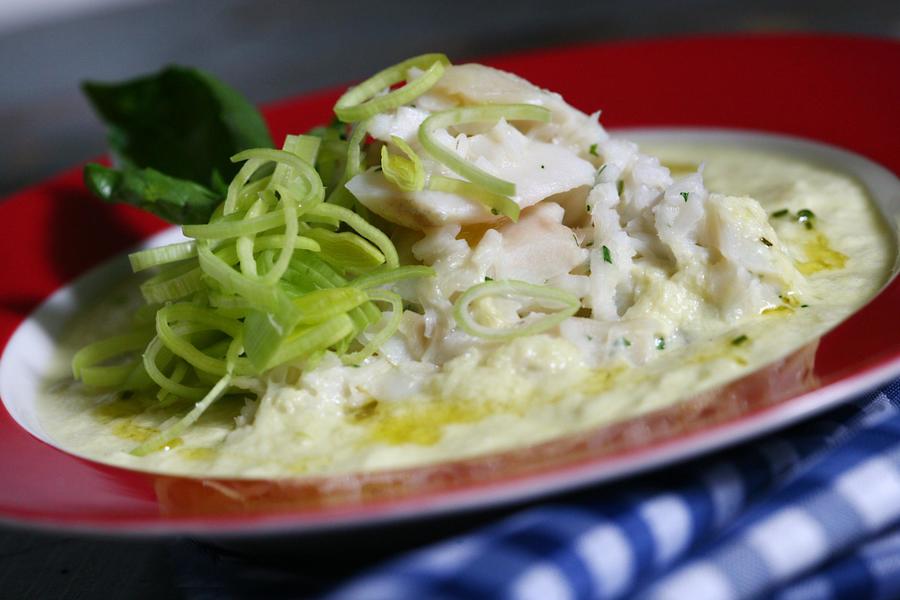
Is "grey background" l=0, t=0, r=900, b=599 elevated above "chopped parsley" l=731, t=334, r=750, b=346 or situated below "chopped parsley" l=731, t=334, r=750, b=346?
below

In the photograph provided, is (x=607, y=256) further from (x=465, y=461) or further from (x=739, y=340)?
(x=465, y=461)

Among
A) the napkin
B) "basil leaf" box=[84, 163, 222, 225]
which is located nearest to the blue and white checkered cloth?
the napkin

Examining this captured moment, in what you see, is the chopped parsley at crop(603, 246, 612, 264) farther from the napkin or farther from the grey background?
the grey background

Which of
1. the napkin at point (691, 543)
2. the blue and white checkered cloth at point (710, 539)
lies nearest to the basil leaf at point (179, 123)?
the napkin at point (691, 543)

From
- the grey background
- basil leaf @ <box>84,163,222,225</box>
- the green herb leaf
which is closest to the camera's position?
basil leaf @ <box>84,163,222,225</box>

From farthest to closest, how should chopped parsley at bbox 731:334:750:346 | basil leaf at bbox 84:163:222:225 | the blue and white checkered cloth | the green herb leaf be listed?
1. the green herb leaf
2. basil leaf at bbox 84:163:222:225
3. chopped parsley at bbox 731:334:750:346
4. the blue and white checkered cloth

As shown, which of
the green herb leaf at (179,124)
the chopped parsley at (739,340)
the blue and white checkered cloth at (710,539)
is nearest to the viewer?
the blue and white checkered cloth at (710,539)

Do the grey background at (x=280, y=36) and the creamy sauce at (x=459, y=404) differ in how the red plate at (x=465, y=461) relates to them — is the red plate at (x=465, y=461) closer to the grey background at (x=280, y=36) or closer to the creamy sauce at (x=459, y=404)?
the creamy sauce at (x=459, y=404)

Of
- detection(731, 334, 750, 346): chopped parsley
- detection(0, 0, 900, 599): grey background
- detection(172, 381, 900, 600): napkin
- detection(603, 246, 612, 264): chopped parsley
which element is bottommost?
detection(0, 0, 900, 599): grey background
